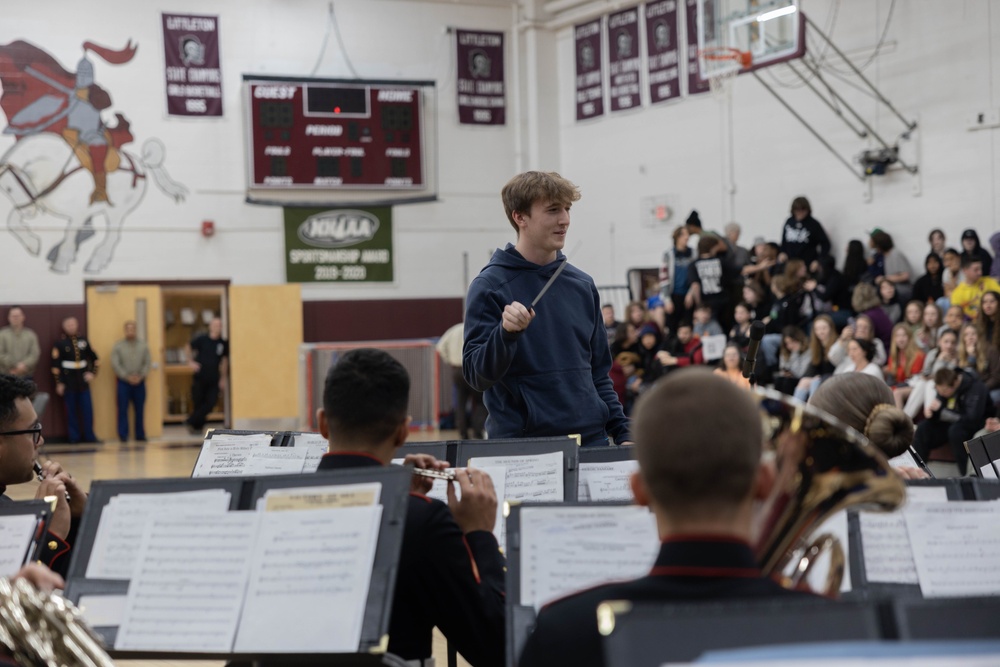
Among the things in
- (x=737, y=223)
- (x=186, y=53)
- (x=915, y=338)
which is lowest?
(x=915, y=338)

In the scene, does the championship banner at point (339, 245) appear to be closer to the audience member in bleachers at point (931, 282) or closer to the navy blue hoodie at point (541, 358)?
the audience member in bleachers at point (931, 282)

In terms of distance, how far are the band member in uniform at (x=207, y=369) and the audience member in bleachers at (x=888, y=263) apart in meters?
9.70

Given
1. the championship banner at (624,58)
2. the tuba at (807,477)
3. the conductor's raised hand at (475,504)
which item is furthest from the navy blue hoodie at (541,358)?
the championship banner at (624,58)

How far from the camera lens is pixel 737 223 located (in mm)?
15727

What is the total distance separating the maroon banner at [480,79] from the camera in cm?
1847

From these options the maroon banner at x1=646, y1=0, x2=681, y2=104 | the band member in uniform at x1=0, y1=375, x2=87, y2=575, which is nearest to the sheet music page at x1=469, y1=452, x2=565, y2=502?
the band member in uniform at x1=0, y1=375, x2=87, y2=575

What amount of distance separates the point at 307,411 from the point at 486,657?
48.8 feet

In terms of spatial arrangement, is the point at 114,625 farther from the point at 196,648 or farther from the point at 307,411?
the point at 307,411

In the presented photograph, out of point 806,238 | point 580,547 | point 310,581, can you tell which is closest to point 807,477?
point 580,547

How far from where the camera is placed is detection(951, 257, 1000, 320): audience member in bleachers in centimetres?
1109

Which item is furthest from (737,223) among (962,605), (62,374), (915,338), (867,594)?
(962,605)

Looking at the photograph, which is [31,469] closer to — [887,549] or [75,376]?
[887,549]

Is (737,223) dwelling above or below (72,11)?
below

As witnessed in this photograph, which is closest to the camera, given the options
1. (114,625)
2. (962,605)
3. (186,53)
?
(962,605)
